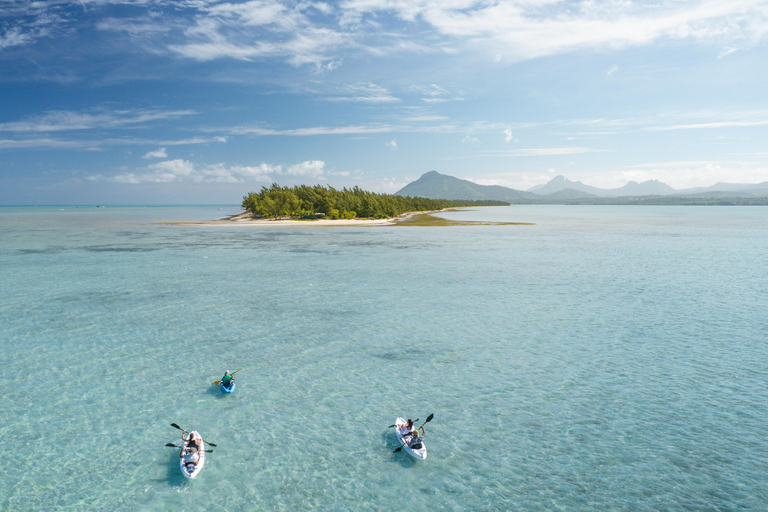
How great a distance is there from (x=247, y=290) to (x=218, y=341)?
16880mm

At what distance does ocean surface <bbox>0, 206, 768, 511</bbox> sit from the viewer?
15383 millimetres

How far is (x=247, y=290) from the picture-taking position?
46.3 m

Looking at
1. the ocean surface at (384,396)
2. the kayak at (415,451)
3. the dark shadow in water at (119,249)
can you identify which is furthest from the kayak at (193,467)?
the dark shadow in water at (119,249)

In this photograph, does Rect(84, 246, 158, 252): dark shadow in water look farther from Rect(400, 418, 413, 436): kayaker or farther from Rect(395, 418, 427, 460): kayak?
Rect(395, 418, 427, 460): kayak

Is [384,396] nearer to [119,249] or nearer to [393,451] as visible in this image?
[393,451]

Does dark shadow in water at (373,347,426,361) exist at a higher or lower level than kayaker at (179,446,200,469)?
lower

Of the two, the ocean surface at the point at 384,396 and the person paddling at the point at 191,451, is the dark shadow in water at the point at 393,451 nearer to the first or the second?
the ocean surface at the point at 384,396

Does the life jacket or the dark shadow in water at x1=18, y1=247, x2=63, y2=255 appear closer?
the life jacket

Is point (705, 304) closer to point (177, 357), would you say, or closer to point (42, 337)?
point (177, 357)

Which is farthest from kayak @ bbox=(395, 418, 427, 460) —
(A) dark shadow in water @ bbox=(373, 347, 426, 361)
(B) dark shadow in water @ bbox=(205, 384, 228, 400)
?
(B) dark shadow in water @ bbox=(205, 384, 228, 400)

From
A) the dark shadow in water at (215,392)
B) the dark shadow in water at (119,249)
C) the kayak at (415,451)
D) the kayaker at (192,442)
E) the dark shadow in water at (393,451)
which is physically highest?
the dark shadow in water at (119,249)

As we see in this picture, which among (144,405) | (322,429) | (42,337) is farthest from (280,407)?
(42,337)

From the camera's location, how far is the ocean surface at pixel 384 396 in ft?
50.5

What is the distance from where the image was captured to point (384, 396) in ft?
71.9
